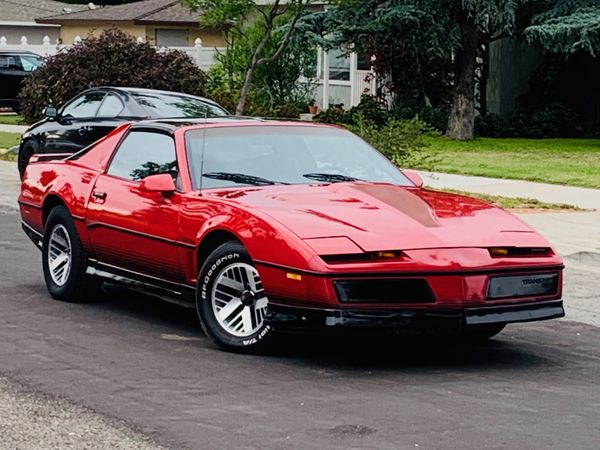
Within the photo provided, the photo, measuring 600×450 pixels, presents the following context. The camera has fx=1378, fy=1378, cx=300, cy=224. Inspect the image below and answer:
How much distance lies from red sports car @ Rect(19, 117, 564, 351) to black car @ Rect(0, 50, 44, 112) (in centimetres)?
2963

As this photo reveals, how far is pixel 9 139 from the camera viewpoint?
28.0 m

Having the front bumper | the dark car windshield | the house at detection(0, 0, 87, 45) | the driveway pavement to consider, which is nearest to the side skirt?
the front bumper

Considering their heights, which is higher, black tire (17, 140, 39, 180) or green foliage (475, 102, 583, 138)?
black tire (17, 140, 39, 180)

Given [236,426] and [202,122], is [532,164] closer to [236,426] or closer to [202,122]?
[202,122]

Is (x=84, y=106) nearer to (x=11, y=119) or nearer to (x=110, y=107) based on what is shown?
(x=110, y=107)

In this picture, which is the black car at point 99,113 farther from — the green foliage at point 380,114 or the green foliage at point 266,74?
the green foliage at point 380,114

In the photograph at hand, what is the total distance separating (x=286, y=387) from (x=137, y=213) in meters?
2.26

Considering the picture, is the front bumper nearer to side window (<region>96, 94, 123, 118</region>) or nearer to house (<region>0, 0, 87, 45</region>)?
side window (<region>96, 94, 123, 118</region>)

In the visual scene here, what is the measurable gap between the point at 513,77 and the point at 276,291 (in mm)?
28566

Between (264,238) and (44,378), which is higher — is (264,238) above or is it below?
above

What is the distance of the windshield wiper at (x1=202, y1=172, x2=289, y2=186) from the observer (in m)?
8.80

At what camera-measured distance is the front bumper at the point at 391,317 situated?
24.6 ft

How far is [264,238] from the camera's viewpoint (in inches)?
308

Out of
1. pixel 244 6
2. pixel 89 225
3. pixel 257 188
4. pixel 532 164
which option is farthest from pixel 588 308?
pixel 244 6
